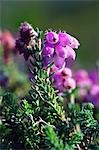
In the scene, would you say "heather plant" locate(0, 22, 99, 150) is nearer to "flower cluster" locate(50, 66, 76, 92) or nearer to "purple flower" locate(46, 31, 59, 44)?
"purple flower" locate(46, 31, 59, 44)

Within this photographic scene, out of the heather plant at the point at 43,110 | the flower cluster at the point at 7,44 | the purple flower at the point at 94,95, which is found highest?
the flower cluster at the point at 7,44

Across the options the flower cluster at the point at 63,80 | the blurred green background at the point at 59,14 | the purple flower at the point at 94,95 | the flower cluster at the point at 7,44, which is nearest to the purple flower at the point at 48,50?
the flower cluster at the point at 63,80

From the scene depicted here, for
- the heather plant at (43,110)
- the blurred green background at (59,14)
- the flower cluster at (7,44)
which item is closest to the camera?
the heather plant at (43,110)

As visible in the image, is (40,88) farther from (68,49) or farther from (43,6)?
(43,6)

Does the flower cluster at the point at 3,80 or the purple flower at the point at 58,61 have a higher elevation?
the flower cluster at the point at 3,80

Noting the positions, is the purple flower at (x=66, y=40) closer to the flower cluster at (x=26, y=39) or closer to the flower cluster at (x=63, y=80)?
the flower cluster at (x=26, y=39)

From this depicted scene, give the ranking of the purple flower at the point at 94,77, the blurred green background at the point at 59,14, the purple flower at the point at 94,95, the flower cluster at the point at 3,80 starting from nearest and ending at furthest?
the purple flower at the point at 94,95 → the flower cluster at the point at 3,80 → the purple flower at the point at 94,77 → the blurred green background at the point at 59,14

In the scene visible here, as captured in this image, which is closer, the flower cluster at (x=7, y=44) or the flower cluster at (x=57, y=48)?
the flower cluster at (x=57, y=48)

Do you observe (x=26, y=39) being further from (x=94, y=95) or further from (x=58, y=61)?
(x=94, y=95)

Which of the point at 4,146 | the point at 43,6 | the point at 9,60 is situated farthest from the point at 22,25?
the point at 43,6
